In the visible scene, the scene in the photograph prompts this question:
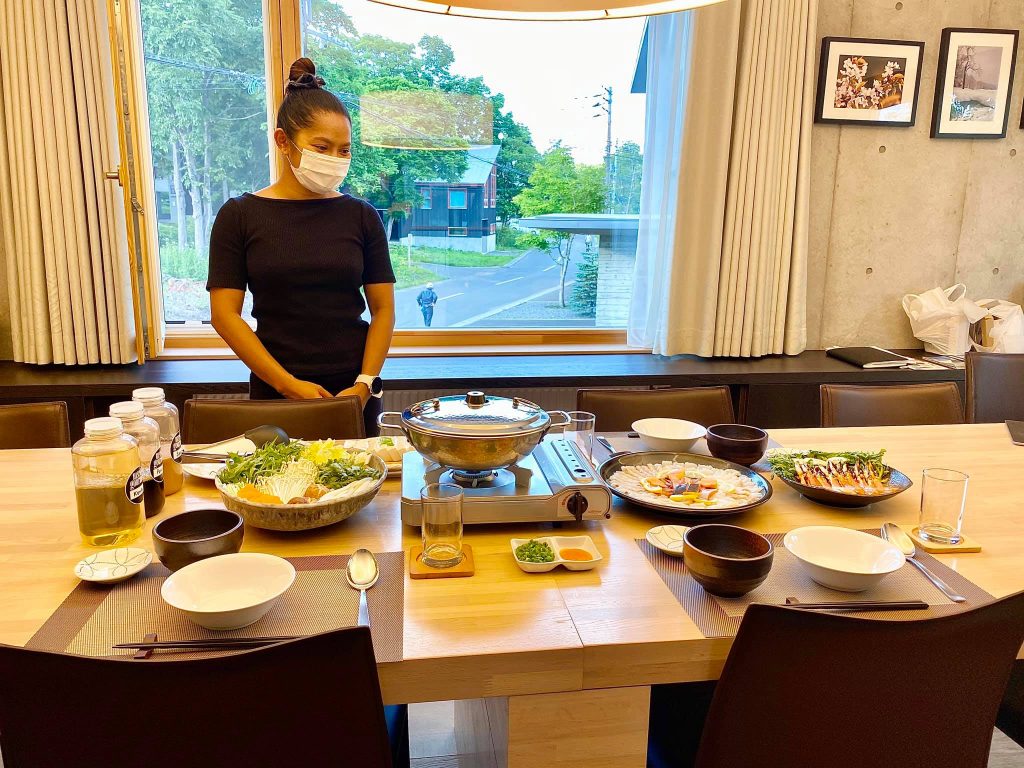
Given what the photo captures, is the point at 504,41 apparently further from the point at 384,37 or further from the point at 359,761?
the point at 359,761

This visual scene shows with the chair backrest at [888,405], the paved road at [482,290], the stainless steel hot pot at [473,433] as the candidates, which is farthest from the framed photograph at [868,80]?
the stainless steel hot pot at [473,433]

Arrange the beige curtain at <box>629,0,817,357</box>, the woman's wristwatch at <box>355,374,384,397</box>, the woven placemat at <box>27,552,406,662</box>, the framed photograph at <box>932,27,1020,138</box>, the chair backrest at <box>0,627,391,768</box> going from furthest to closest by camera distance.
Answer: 1. the framed photograph at <box>932,27,1020,138</box>
2. the beige curtain at <box>629,0,817,357</box>
3. the woman's wristwatch at <box>355,374,384,397</box>
4. the woven placemat at <box>27,552,406,662</box>
5. the chair backrest at <box>0,627,391,768</box>

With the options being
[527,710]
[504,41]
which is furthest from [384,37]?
[527,710]

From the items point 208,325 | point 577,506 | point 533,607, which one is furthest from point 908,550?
point 208,325

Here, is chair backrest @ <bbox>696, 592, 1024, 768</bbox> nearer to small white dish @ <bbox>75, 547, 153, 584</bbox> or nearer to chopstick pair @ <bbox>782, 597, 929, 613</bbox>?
chopstick pair @ <bbox>782, 597, 929, 613</bbox>

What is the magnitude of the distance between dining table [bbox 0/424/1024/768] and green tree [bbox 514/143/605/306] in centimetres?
223

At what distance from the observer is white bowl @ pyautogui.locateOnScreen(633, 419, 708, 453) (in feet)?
5.82

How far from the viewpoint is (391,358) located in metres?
3.42

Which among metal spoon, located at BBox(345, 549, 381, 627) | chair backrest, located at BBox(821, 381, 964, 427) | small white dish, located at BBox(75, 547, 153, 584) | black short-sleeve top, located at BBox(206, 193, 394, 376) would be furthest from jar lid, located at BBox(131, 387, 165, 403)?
chair backrest, located at BBox(821, 381, 964, 427)

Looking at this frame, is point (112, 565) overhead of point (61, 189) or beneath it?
beneath

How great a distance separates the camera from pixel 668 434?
1.86 m

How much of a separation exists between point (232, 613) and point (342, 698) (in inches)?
9.0

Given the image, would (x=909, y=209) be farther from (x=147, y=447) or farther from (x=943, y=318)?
(x=147, y=447)

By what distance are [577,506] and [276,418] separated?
0.95 metres
